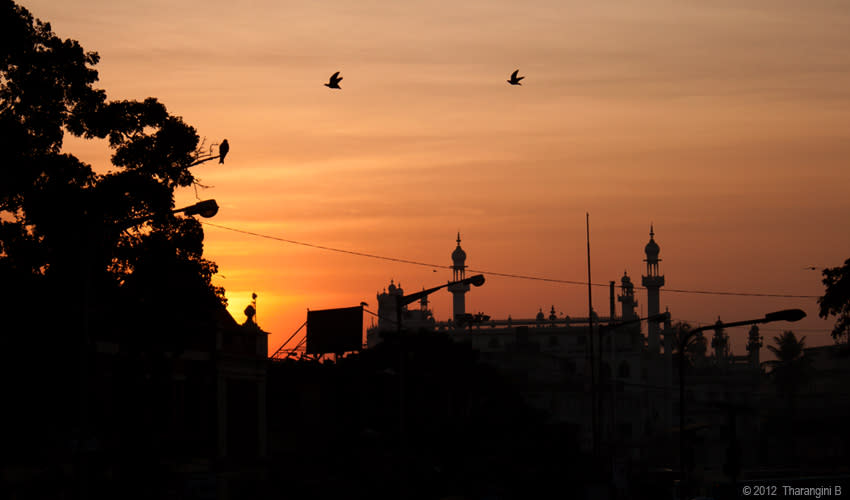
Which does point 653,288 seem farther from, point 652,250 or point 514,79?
point 514,79

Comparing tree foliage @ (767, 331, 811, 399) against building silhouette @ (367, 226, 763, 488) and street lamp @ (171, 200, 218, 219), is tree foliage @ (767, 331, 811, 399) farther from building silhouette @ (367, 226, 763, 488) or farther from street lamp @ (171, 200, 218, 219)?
street lamp @ (171, 200, 218, 219)

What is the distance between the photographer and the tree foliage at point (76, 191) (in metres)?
31.2

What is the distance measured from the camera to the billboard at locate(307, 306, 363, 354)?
66.6 metres

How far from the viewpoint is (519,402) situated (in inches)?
3167

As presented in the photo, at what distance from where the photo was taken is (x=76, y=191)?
31859 mm

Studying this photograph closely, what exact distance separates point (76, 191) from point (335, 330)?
36.4 meters

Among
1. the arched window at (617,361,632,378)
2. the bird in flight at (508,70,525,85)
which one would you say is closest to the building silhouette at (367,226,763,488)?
the arched window at (617,361,632,378)

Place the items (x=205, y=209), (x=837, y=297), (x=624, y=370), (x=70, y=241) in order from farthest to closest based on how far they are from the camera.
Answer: (x=624, y=370)
(x=837, y=297)
(x=70, y=241)
(x=205, y=209)

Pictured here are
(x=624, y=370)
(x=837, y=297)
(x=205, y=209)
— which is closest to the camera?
(x=205, y=209)

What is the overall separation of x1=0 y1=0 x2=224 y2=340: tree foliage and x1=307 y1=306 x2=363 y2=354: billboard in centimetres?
3189

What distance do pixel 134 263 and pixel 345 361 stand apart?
44.8 metres

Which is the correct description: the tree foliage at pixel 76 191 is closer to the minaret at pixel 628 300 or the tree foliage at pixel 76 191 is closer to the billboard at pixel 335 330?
the billboard at pixel 335 330

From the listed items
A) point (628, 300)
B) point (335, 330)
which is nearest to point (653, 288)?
point (628, 300)

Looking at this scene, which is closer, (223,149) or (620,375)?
(223,149)
